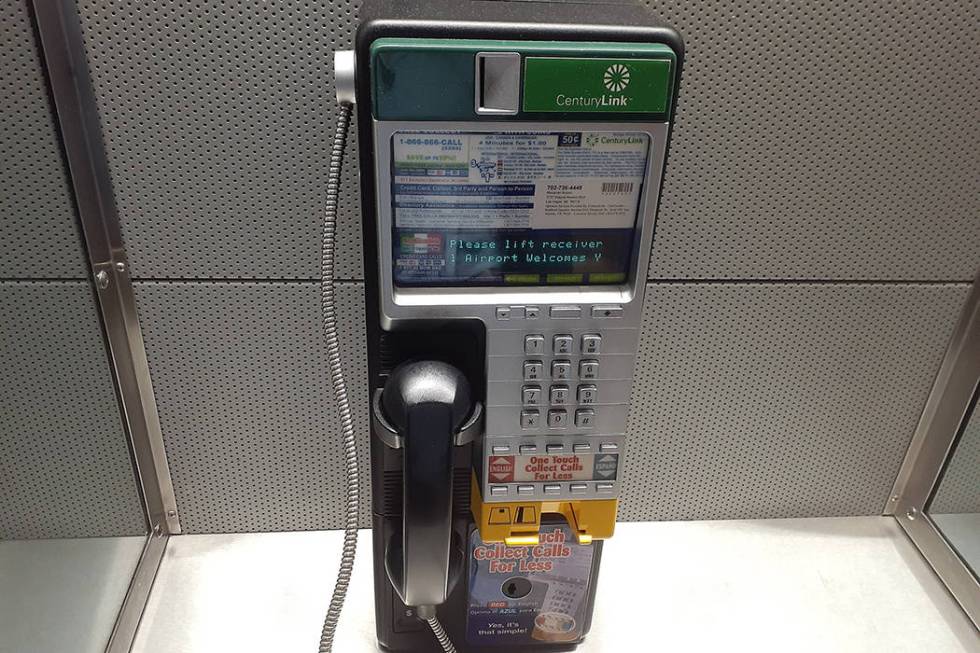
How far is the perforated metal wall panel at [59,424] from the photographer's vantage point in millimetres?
880

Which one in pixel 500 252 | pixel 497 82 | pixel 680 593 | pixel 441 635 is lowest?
pixel 680 593

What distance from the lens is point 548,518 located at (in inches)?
31.8

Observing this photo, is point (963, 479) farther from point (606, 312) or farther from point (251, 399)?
point (251, 399)

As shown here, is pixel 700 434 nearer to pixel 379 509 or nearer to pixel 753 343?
pixel 753 343

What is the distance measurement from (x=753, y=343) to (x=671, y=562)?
340mm

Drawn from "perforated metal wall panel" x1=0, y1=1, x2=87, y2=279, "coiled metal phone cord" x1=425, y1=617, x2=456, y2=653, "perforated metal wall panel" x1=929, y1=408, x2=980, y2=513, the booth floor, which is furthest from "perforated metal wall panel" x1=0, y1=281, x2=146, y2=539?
"perforated metal wall panel" x1=929, y1=408, x2=980, y2=513

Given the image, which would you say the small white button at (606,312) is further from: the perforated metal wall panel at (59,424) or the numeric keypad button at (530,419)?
the perforated metal wall panel at (59,424)

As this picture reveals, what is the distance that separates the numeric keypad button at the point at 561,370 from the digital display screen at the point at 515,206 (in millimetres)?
70

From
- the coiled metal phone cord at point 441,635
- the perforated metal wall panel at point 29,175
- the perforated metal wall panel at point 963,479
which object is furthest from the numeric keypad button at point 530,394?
the perforated metal wall panel at point 963,479

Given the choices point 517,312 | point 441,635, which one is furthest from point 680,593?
point 517,312

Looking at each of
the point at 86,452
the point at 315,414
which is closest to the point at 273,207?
the point at 315,414

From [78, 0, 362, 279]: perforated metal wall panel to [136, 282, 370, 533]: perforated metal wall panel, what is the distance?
0.04 metres

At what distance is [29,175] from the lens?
81cm

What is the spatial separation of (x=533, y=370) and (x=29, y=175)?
0.58 meters
